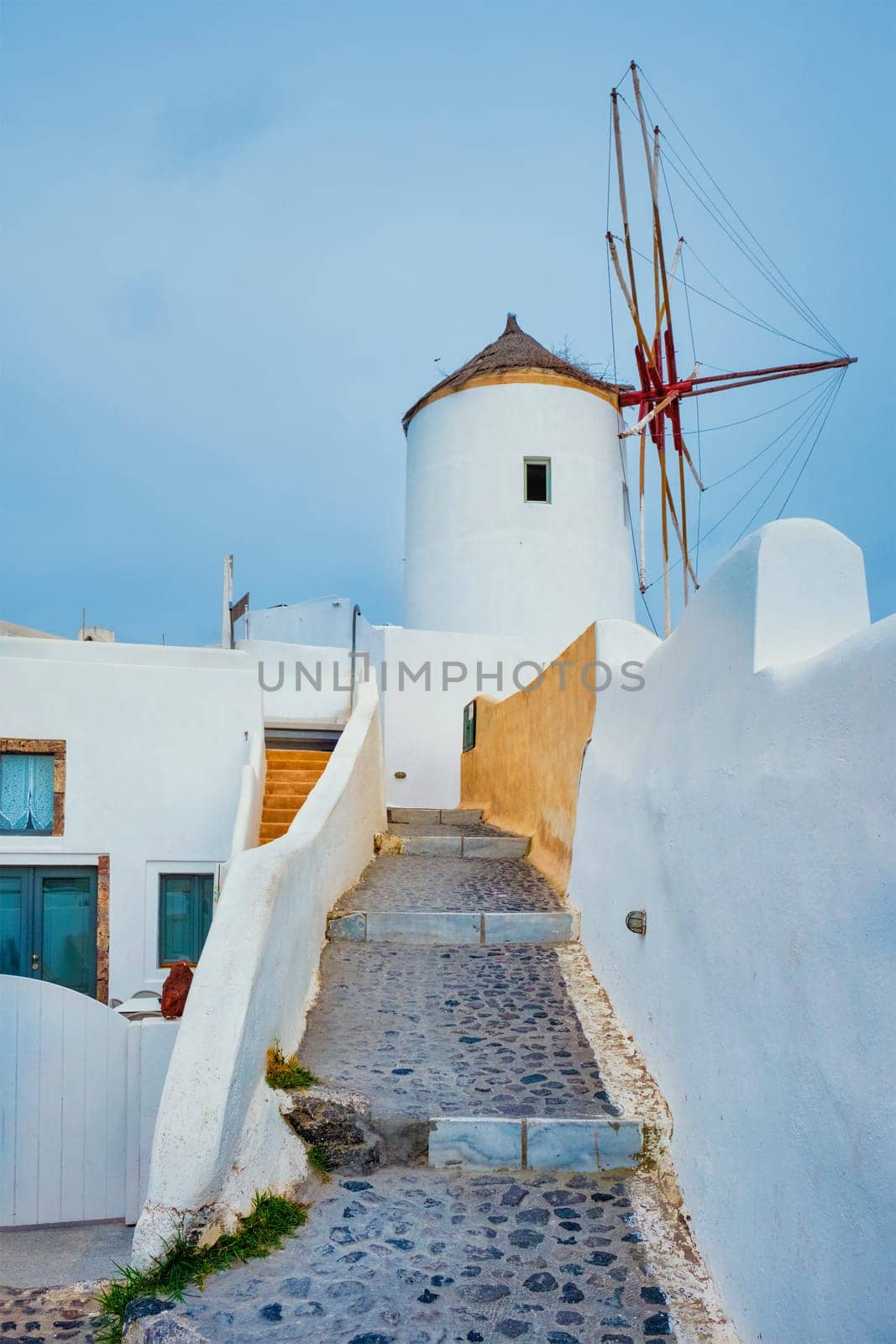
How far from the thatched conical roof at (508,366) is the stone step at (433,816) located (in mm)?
8506

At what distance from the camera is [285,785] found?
1134cm

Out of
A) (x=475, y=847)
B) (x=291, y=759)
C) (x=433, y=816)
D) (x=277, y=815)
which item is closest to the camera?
(x=475, y=847)

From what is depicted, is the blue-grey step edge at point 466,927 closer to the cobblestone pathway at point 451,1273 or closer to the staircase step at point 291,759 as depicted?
the cobblestone pathway at point 451,1273

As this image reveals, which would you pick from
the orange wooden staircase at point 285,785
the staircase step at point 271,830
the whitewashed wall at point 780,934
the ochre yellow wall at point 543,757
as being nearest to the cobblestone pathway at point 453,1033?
the whitewashed wall at point 780,934

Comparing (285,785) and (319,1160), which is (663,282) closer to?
(285,785)

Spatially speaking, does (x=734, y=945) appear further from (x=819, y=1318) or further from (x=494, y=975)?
(x=494, y=975)

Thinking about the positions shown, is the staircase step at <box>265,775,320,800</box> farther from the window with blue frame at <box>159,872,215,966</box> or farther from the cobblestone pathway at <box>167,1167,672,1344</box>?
the cobblestone pathway at <box>167,1167,672,1344</box>

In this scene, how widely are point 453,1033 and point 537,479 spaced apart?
13.0 meters

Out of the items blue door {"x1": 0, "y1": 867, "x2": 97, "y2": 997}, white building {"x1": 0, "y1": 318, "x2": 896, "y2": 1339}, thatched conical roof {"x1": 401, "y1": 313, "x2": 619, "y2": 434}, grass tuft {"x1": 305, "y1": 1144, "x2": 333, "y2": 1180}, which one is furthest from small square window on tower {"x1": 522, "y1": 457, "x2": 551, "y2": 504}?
grass tuft {"x1": 305, "y1": 1144, "x2": 333, "y2": 1180}

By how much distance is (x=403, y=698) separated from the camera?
49.3 ft

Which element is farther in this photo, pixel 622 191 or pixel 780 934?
pixel 622 191

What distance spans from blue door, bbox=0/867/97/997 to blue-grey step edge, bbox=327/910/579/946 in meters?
4.97

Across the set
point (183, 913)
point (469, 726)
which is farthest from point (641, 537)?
point (183, 913)

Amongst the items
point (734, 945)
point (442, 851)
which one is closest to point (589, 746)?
point (442, 851)
